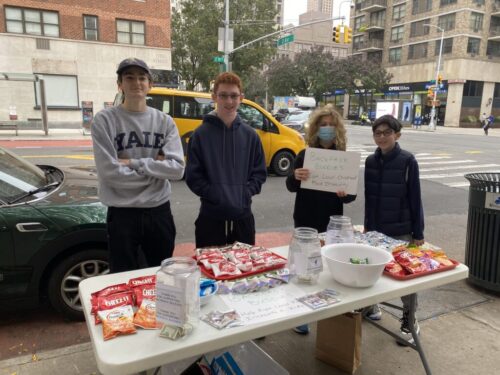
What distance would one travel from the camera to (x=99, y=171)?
8.44ft

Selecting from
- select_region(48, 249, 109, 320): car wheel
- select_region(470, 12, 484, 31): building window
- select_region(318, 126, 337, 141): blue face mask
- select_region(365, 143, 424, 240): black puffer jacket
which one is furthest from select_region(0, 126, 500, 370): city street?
select_region(470, 12, 484, 31): building window

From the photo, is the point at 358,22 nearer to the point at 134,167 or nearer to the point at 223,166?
the point at 223,166

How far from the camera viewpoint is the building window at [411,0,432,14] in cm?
4828

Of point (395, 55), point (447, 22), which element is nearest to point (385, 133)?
point (447, 22)

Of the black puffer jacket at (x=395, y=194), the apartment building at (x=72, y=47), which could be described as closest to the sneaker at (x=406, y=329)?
the black puffer jacket at (x=395, y=194)

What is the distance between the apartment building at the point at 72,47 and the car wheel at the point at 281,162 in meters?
18.8

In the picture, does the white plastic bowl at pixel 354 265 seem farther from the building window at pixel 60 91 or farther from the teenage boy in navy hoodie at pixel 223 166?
the building window at pixel 60 91

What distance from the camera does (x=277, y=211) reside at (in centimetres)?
749

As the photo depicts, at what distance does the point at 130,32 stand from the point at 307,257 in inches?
1150

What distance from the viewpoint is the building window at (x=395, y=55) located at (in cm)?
5354

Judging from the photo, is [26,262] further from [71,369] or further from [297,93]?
[297,93]

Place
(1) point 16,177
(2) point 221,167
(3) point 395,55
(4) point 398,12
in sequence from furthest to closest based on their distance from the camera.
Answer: (3) point 395,55 → (4) point 398,12 → (1) point 16,177 → (2) point 221,167

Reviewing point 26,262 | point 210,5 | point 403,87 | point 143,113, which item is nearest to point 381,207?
point 143,113

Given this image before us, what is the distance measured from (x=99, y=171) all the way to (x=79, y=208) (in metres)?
0.98
